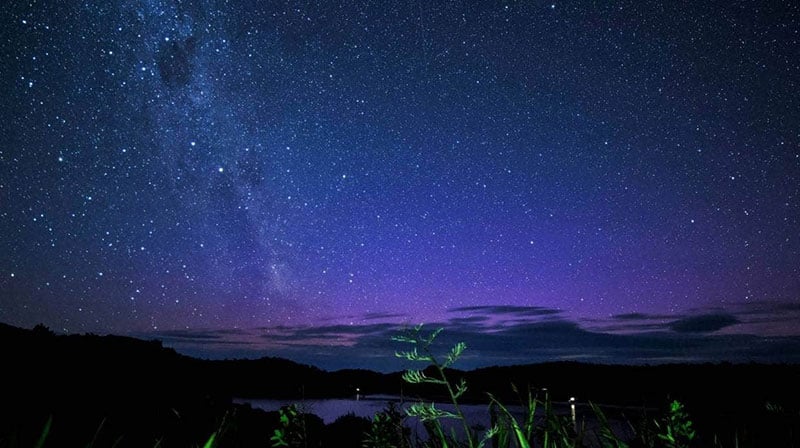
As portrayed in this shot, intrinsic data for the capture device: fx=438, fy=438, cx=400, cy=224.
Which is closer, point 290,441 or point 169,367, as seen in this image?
point 290,441

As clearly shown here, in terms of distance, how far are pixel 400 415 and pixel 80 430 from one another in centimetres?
1121

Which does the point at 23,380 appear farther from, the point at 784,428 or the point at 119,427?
the point at 784,428

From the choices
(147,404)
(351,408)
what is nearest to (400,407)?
(147,404)

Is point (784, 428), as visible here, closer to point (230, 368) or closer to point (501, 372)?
point (501, 372)

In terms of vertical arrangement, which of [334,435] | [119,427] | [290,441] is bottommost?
[334,435]

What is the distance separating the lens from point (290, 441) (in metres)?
1.58

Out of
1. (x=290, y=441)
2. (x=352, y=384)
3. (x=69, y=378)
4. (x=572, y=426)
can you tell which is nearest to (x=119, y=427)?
(x=69, y=378)

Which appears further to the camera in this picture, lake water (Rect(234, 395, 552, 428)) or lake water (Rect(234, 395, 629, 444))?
lake water (Rect(234, 395, 552, 428))

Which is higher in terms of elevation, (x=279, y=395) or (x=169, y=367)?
(x=169, y=367)

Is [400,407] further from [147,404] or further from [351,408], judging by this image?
[351,408]

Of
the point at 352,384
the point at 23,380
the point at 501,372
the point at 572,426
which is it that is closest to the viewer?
the point at 572,426

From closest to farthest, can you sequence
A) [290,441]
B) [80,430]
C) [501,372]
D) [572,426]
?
[572,426], [290,441], [80,430], [501,372]

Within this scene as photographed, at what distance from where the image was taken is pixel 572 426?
1.39m

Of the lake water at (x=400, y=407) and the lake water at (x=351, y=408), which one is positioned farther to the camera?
the lake water at (x=351, y=408)
